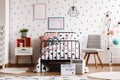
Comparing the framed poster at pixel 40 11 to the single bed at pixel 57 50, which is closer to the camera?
the single bed at pixel 57 50

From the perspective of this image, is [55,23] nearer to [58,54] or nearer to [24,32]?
[24,32]

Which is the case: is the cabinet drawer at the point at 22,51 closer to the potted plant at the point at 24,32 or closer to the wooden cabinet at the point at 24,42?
the wooden cabinet at the point at 24,42

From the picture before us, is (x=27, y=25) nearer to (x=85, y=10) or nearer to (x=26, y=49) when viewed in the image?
(x=26, y=49)

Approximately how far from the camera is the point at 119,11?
→ 750 centimetres

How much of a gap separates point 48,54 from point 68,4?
2060 mm

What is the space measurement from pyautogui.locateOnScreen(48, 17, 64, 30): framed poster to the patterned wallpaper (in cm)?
9

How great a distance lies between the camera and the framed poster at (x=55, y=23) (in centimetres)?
758

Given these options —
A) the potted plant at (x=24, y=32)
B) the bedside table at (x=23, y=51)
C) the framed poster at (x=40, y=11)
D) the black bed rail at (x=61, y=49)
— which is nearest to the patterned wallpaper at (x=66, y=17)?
the framed poster at (x=40, y=11)

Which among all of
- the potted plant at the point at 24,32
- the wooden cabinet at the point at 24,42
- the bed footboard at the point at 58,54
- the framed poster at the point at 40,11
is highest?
the framed poster at the point at 40,11

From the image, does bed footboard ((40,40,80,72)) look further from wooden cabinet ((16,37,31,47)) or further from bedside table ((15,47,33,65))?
wooden cabinet ((16,37,31,47))

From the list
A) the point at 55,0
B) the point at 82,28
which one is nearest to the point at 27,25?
the point at 55,0

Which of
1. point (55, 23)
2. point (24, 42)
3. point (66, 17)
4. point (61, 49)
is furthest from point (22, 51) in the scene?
point (66, 17)

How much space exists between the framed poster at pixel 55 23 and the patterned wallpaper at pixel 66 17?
0.09 meters

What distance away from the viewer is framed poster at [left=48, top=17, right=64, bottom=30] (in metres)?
7.58
